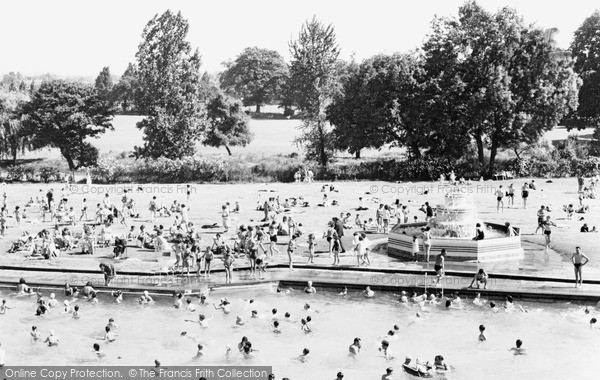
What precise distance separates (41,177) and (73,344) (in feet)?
144

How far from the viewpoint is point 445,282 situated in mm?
25156

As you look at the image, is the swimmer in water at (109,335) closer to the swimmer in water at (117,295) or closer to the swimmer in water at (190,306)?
the swimmer in water at (190,306)

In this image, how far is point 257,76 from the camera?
138 m

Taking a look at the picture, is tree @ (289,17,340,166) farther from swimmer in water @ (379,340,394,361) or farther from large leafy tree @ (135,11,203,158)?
swimmer in water @ (379,340,394,361)

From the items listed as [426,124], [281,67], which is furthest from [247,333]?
[281,67]

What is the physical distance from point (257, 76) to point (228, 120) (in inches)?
2274

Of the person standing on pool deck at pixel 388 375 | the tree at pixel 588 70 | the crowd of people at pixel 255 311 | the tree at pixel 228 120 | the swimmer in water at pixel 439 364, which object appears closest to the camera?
the person standing on pool deck at pixel 388 375

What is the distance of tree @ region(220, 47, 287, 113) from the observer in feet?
441

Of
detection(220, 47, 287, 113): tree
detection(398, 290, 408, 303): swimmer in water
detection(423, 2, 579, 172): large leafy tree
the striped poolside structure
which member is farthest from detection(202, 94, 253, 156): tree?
detection(398, 290, 408, 303): swimmer in water

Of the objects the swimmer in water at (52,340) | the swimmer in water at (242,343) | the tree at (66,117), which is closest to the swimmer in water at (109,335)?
the swimmer in water at (52,340)

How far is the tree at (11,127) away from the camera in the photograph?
6800 cm

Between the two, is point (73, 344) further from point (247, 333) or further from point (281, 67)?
point (281, 67)

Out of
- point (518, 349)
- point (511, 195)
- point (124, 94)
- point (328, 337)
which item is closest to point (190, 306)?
point (328, 337)

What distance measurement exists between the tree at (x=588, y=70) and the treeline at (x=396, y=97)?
114 mm
